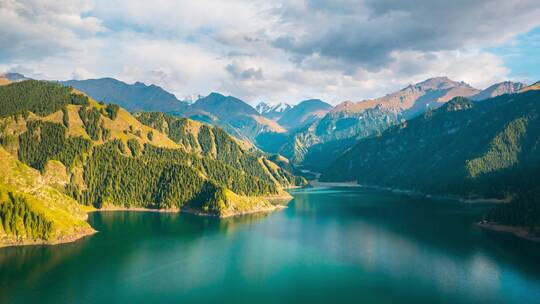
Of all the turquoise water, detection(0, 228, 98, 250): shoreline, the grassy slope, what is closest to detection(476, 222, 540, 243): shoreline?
the turquoise water

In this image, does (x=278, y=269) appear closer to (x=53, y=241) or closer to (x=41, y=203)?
(x=53, y=241)

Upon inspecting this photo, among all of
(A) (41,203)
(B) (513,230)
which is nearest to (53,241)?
(A) (41,203)

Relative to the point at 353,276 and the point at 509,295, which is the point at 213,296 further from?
the point at 509,295

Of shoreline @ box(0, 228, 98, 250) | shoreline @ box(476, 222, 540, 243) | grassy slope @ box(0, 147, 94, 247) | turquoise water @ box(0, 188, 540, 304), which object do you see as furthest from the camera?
shoreline @ box(476, 222, 540, 243)

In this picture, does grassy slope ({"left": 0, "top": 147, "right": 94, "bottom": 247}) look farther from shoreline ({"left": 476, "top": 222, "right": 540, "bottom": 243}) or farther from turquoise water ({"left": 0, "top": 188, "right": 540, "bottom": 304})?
shoreline ({"left": 476, "top": 222, "right": 540, "bottom": 243})

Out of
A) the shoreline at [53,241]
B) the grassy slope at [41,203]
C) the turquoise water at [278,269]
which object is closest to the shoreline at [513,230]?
the turquoise water at [278,269]

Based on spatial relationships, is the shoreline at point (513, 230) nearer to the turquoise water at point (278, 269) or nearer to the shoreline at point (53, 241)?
the turquoise water at point (278, 269)
